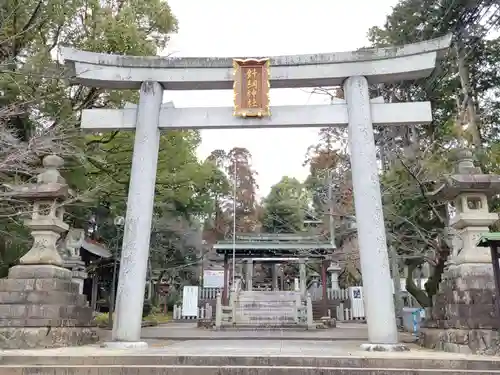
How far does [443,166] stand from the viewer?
10.4 metres

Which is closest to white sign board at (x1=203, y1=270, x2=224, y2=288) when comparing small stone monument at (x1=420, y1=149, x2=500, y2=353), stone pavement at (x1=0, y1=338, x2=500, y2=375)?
small stone monument at (x1=420, y1=149, x2=500, y2=353)

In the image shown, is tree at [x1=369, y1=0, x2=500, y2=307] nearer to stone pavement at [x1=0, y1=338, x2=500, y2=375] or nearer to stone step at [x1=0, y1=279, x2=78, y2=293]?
stone pavement at [x1=0, y1=338, x2=500, y2=375]

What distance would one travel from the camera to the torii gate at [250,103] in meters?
8.05

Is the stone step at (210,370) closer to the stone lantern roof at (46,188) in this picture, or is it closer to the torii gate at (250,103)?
the torii gate at (250,103)

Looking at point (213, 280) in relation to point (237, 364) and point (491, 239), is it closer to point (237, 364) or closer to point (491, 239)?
point (237, 364)

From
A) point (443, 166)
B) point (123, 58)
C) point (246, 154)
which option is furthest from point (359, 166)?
point (246, 154)

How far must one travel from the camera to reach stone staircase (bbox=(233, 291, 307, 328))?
16.2 metres

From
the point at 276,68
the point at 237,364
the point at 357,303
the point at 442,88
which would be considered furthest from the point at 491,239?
the point at 357,303

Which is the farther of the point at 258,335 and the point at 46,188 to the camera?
the point at 258,335

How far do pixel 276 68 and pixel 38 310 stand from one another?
255 inches

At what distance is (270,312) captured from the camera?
1656cm

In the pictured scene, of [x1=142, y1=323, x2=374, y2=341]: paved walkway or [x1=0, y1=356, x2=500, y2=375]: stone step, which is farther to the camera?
[x1=142, y1=323, x2=374, y2=341]: paved walkway

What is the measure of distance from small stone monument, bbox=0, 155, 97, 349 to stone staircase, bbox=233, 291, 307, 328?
8.45 metres

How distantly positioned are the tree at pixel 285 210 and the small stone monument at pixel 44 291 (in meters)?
23.3
